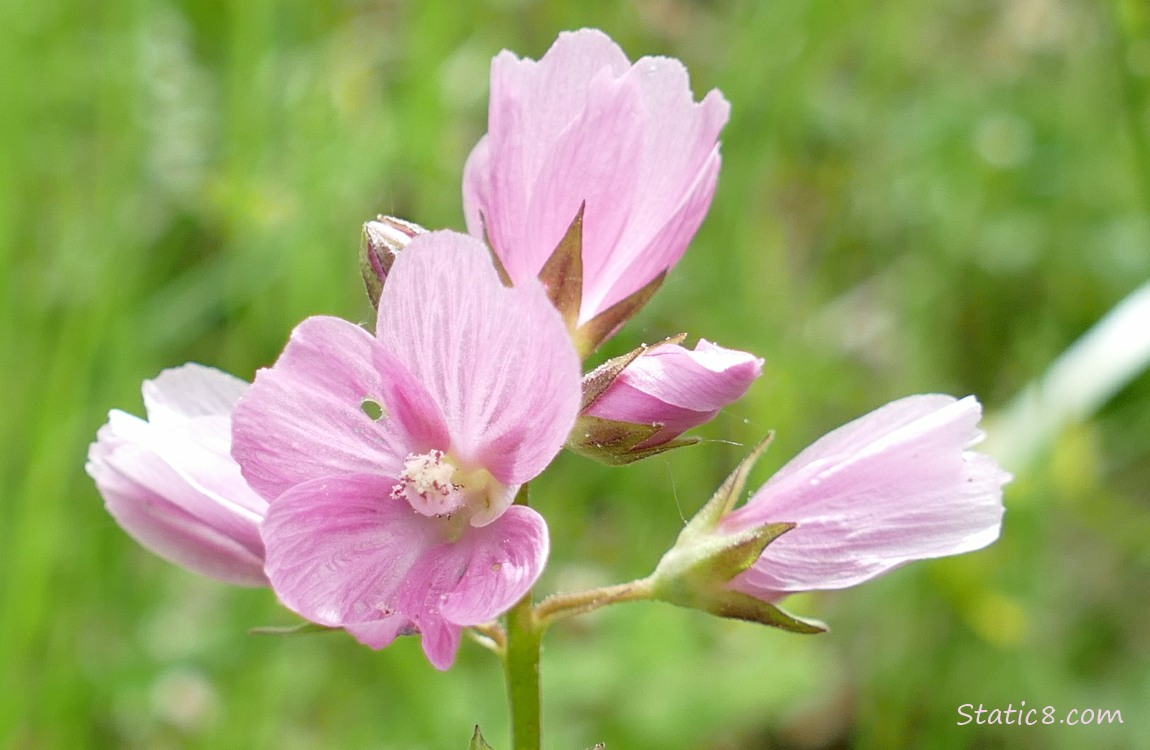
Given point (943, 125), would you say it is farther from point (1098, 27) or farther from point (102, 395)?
point (102, 395)

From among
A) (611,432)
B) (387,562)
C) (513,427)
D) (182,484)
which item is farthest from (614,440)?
(182,484)

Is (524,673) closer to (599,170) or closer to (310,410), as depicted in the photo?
(310,410)

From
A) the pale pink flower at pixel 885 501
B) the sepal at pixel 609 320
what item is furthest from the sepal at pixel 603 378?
the pale pink flower at pixel 885 501

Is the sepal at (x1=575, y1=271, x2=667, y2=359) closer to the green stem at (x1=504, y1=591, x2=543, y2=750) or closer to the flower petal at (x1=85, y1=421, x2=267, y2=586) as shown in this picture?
the green stem at (x1=504, y1=591, x2=543, y2=750)

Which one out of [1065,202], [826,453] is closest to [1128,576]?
[1065,202]

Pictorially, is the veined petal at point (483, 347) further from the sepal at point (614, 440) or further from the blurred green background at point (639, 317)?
the blurred green background at point (639, 317)

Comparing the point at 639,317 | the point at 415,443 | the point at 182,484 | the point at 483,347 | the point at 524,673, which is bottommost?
the point at 639,317
